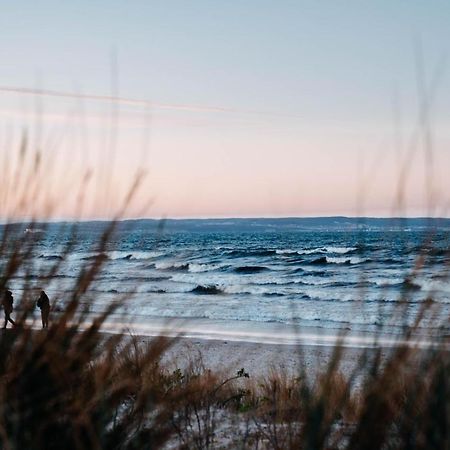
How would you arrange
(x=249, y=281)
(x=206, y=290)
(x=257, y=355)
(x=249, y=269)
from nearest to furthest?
(x=257, y=355) → (x=206, y=290) → (x=249, y=281) → (x=249, y=269)

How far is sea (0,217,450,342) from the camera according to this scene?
243 centimetres

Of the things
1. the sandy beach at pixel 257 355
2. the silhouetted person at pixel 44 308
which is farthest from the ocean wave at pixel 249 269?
the silhouetted person at pixel 44 308

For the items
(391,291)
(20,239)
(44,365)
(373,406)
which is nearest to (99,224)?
(20,239)

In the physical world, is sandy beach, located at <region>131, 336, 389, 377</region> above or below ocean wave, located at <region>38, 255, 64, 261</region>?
below

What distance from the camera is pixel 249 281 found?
33.9m

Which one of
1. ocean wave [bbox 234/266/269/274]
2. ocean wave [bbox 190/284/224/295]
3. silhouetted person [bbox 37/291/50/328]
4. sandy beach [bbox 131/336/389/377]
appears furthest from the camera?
ocean wave [bbox 234/266/269/274]

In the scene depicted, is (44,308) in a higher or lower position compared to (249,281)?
higher

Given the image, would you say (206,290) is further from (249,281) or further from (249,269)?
(249,269)

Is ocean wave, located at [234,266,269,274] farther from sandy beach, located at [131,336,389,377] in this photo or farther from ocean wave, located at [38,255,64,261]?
ocean wave, located at [38,255,64,261]

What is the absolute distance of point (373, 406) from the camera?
215 centimetres

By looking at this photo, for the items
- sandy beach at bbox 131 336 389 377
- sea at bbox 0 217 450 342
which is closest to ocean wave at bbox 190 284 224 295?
sea at bbox 0 217 450 342

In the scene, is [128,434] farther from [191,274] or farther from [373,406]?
[191,274]

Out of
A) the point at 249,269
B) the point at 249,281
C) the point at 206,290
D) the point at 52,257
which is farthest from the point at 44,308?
the point at 249,269

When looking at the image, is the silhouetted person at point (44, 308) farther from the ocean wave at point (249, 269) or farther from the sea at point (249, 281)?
the ocean wave at point (249, 269)
